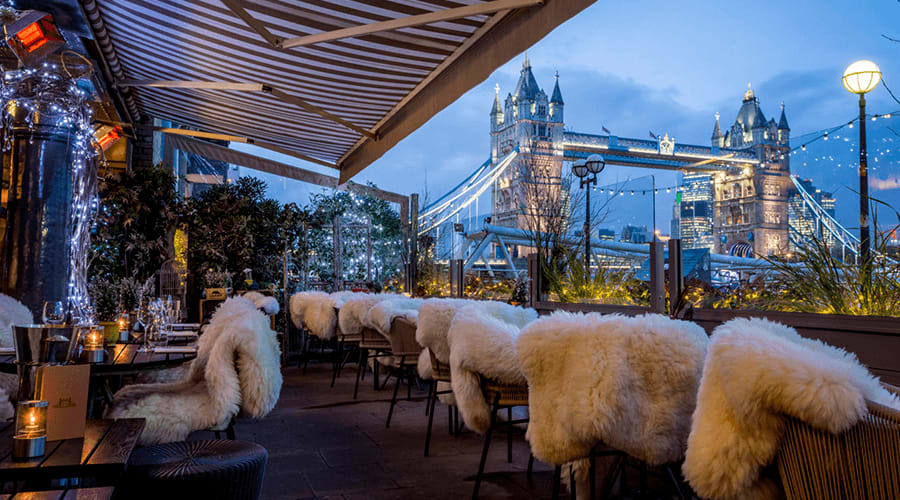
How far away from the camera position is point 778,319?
9.93ft

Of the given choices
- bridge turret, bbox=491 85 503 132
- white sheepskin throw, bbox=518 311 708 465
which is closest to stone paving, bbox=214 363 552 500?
white sheepskin throw, bbox=518 311 708 465

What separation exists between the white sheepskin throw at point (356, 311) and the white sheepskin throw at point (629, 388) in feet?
10.3

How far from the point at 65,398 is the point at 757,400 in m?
1.40

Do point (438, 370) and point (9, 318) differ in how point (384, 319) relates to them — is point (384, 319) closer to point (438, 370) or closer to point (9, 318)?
point (438, 370)

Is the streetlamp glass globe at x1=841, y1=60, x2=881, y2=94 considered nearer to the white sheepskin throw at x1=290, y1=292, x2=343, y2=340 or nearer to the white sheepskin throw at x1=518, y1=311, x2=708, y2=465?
the white sheepskin throw at x1=518, y1=311, x2=708, y2=465

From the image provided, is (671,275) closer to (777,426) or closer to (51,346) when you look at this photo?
(777,426)

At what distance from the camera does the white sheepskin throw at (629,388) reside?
6.31 ft

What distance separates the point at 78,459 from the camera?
1.24m

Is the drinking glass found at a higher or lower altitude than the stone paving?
higher

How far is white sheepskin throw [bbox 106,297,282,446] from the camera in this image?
2.35 meters

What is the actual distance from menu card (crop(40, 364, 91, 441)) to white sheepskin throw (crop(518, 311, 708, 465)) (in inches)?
52.7

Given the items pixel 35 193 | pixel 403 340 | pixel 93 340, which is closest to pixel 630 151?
pixel 403 340

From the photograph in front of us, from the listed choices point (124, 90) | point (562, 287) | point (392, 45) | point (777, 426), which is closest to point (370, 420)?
point (562, 287)

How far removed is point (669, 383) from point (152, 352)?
201cm
